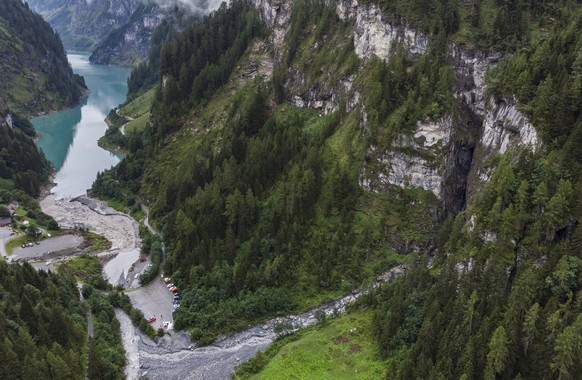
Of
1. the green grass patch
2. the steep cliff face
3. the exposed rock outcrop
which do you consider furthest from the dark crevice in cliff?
the green grass patch

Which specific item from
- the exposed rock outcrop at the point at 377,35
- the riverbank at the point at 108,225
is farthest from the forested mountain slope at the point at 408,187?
the riverbank at the point at 108,225

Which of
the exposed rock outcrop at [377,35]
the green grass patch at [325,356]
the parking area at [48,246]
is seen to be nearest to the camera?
the green grass patch at [325,356]

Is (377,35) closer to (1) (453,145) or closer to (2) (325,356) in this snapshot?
(1) (453,145)

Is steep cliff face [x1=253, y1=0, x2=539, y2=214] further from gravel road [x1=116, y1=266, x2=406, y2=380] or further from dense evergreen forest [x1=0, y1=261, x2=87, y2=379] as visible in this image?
dense evergreen forest [x1=0, y1=261, x2=87, y2=379]

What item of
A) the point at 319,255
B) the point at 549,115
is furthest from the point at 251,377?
the point at 549,115

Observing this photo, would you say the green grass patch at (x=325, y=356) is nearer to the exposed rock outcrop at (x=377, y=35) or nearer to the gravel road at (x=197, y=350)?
the gravel road at (x=197, y=350)

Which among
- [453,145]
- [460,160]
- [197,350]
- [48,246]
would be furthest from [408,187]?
[48,246]

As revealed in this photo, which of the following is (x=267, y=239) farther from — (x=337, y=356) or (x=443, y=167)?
(x=443, y=167)
